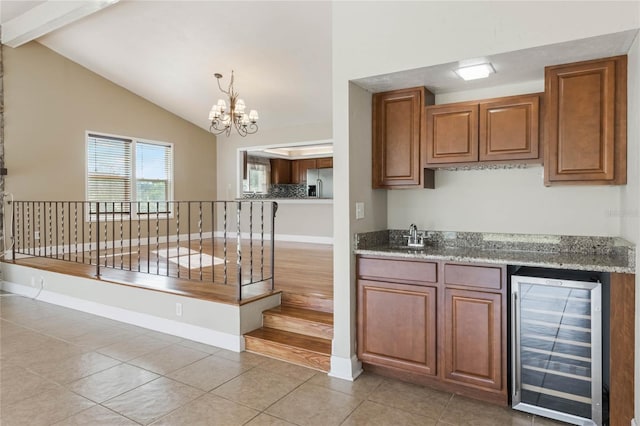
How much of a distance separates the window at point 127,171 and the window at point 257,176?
1.77 metres

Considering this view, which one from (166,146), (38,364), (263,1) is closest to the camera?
(38,364)

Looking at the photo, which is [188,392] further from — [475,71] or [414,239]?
[475,71]

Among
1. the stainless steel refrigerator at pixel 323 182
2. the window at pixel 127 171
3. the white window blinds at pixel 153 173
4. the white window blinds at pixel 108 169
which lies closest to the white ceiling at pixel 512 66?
the window at pixel 127 171

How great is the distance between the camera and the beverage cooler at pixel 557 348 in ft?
7.28

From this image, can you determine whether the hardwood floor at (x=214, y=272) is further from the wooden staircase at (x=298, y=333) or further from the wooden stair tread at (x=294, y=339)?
the wooden stair tread at (x=294, y=339)

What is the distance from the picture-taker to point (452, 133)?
284cm

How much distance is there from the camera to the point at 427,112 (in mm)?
2922

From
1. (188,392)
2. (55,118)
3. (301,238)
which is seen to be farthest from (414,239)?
(55,118)

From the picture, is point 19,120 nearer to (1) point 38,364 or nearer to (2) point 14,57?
(2) point 14,57

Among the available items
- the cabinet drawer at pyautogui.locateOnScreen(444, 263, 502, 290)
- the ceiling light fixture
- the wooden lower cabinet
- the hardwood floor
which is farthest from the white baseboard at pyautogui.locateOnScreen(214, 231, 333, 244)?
the ceiling light fixture

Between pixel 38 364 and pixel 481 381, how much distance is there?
3.31 meters

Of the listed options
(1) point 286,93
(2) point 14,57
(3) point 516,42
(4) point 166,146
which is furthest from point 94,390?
(4) point 166,146

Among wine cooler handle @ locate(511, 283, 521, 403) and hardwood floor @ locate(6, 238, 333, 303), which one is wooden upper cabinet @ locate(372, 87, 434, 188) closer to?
wine cooler handle @ locate(511, 283, 521, 403)

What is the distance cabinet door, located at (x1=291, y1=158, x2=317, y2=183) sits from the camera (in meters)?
10.1
